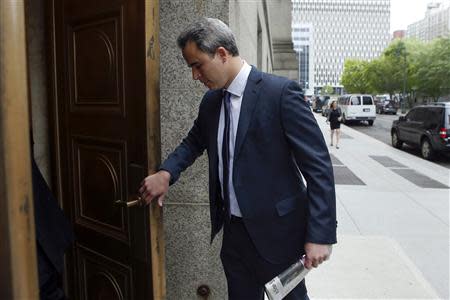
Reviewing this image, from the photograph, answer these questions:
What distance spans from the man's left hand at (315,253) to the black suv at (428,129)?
13.8 metres

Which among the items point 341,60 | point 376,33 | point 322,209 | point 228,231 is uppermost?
point 376,33

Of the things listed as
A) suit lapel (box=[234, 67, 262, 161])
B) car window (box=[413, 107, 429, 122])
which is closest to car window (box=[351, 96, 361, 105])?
car window (box=[413, 107, 429, 122])

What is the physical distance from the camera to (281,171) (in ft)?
6.82

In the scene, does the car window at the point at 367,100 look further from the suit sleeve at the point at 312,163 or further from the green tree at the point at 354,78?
the green tree at the point at 354,78

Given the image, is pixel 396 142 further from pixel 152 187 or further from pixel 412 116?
pixel 152 187

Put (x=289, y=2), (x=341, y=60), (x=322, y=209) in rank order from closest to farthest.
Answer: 1. (x=322, y=209)
2. (x=289, y=2)
3. (x=341, y=60)

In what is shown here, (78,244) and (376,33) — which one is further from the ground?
(376,33)

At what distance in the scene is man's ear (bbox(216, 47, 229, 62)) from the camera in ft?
6.48

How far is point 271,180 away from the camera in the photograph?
2.06m

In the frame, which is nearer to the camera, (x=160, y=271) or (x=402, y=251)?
(x=160, y=271)

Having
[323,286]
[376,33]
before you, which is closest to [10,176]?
[323,286]

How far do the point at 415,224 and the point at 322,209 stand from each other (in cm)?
557

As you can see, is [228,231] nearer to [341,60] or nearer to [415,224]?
[415,224]

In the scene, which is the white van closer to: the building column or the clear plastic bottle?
the clear plastic bottle
